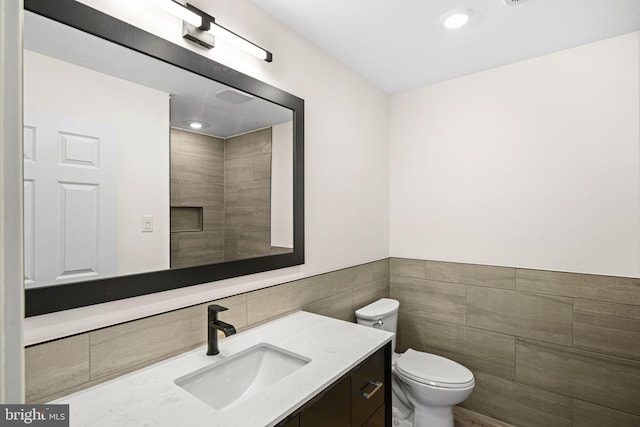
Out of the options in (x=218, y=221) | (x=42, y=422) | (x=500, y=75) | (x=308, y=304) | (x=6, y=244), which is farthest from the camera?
(x=500, y=75)

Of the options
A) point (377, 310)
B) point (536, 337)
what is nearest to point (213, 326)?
point (377, 310)

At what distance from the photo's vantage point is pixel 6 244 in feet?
0.87

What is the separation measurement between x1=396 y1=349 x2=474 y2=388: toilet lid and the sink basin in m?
0.98

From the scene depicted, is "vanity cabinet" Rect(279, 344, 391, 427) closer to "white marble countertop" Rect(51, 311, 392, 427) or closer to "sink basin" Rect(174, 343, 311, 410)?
"white marble countertop" Rect(51, 311, 392, 427)

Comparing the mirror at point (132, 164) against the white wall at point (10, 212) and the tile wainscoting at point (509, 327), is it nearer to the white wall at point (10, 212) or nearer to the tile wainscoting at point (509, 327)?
the tile wainscoting at point (509, 327)

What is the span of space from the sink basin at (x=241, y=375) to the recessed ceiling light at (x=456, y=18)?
1750mm

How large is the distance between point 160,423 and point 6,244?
0.81 m

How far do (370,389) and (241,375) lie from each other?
539 millimetres

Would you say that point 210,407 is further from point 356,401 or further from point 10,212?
point 10,212

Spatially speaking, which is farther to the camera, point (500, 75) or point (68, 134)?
point (500, 75)

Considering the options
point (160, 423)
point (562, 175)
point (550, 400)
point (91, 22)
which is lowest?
point (550, 400)

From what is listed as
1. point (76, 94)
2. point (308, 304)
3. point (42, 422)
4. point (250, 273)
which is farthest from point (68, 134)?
point (308, 304)

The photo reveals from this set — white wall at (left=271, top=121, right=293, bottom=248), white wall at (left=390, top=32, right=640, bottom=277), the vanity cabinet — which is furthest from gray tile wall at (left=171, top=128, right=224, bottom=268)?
white wall at (left=390, top=32, right=640, bottom=277)

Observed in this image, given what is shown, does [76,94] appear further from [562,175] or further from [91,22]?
[562,175]
